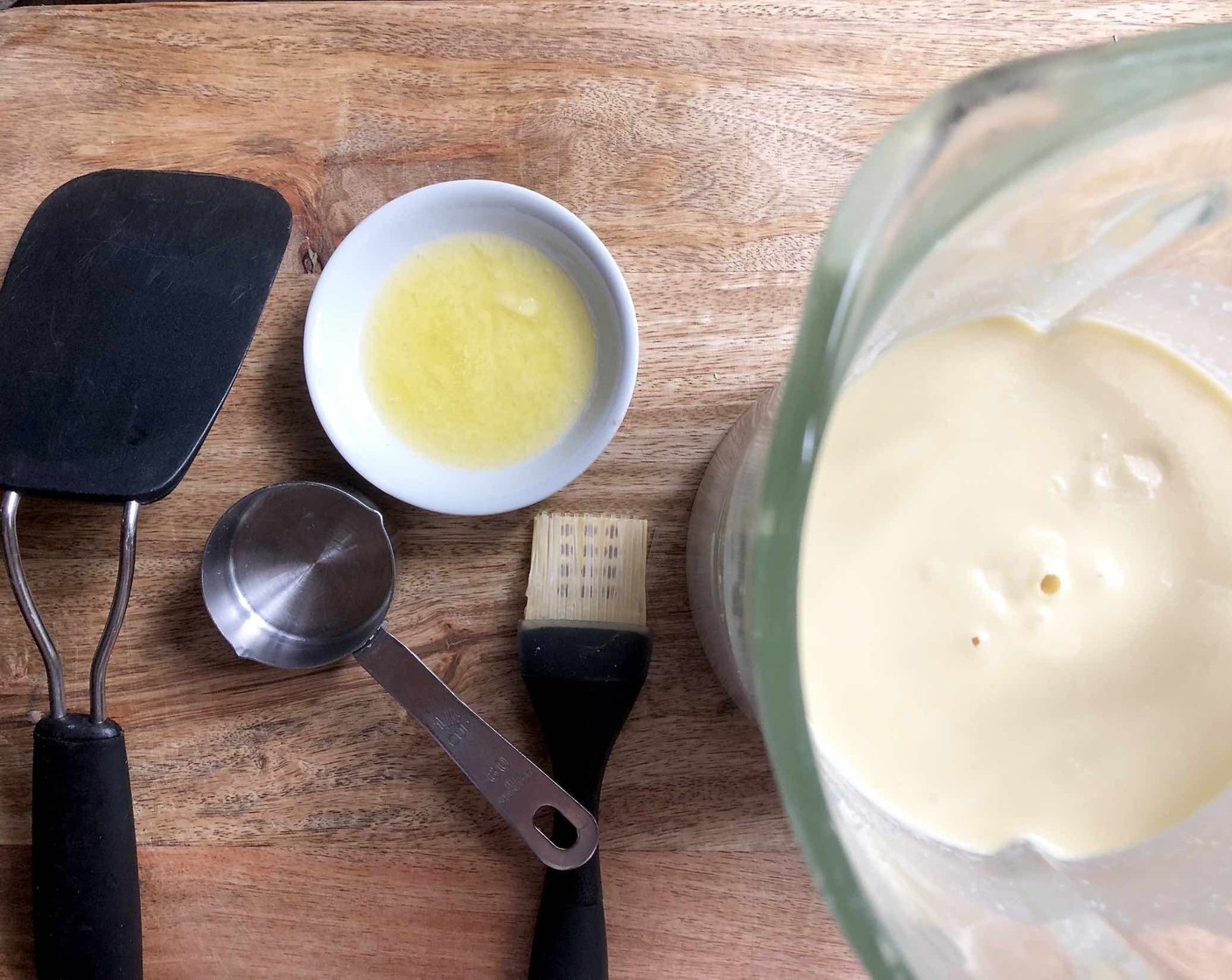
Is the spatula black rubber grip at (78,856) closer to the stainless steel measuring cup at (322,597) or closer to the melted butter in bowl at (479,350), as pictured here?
the stainless steel measuring cup at (322,597)

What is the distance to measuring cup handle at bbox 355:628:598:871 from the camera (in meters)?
0.51

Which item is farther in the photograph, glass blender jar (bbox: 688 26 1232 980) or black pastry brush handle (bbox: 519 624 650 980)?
black pastry brush handle (bbox: 519 624 650 980)

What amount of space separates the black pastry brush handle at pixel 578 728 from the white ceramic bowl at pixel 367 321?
9cm

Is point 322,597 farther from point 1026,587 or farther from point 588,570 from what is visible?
point 1026,587

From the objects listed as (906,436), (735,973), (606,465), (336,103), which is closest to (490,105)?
(336,103)

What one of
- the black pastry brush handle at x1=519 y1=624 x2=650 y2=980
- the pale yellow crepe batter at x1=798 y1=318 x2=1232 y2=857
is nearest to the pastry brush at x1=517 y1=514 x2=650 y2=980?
the black pastry brush handle at x1=519 y1=624 x2=650 y2=980

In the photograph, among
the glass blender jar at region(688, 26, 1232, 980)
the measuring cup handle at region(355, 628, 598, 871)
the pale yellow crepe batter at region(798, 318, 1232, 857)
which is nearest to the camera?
the glass blender jar at region(688, 26, 1232, 980)

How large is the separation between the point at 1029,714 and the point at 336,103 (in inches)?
21.3

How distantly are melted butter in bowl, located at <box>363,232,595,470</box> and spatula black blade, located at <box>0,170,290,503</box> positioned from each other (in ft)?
0.27

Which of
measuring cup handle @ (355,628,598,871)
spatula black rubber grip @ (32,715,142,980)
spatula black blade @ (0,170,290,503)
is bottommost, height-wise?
spatula black rubber grip @ (32,715,142,980)

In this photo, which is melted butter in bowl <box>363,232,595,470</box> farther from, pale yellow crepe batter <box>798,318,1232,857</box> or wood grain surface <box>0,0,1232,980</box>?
pale yellow crepe batter <box>798,318,1232,857</box>

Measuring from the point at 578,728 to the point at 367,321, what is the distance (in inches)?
11.4

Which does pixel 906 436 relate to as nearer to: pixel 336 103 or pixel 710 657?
pixel 710 657

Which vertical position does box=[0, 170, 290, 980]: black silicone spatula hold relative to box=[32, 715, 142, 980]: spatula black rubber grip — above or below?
above
